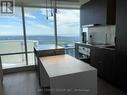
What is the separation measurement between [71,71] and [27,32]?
3.51 metres

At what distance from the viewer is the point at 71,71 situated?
1.83 meters

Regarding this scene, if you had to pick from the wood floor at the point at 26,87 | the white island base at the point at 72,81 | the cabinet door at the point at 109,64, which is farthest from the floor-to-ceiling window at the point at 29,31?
the white island base at the point at 72,81

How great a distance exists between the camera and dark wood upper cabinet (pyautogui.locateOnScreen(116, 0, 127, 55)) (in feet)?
8.47

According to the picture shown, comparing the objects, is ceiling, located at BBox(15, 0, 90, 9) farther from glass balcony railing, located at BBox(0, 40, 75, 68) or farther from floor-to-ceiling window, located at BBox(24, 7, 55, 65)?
glass balcony railing, located at BBox(0, 40, 75, 68)

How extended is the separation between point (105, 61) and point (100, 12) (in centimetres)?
153

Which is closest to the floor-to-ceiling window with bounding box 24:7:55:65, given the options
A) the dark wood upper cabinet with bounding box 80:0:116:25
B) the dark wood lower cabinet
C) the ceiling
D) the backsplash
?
the ceiling

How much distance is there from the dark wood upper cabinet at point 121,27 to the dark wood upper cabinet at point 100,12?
0.68m

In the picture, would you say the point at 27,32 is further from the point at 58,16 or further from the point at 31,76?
the point at 31,76

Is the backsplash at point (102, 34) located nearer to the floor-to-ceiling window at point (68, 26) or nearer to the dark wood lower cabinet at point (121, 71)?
the floor-to-ceiling window at point (68, 26)

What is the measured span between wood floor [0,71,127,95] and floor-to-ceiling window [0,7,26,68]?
103cm

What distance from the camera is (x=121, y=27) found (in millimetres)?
2703

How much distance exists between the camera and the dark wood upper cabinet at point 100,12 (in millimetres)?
3422

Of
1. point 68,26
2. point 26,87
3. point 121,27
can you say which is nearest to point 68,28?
point 68,26

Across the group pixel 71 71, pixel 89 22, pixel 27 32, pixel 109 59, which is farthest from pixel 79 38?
pixel 71 71
